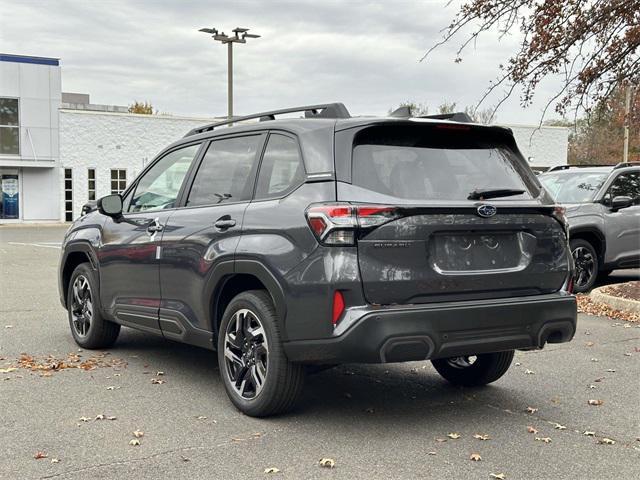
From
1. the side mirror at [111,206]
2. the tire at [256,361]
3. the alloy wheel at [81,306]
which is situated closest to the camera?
the tire at [256,361]

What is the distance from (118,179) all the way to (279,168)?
36344mm

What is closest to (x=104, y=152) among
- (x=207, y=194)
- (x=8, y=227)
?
(x=8, y=227)

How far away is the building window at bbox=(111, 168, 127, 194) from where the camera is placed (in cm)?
3991

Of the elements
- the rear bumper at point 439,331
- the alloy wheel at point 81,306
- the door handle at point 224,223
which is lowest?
the alloy wheel at point 81,306

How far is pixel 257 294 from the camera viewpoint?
505 centimetres

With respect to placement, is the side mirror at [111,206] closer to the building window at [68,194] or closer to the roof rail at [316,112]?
the roof rail at [316,112]

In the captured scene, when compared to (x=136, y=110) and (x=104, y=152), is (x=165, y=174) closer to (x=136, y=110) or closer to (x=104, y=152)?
(x=104, y=152)

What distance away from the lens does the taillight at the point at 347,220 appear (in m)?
4.49

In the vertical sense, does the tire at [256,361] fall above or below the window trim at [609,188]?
below

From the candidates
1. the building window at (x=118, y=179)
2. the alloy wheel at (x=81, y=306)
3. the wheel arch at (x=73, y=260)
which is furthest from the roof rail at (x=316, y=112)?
the building window at (x=118, y=179)

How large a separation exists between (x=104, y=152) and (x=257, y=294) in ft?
119

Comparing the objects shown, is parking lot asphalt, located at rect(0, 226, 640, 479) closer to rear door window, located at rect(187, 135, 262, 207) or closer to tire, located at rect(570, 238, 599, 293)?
rear door window, located at rect(187, 135, 262, 207)

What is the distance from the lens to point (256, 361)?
507 cm

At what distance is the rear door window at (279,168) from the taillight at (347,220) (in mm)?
460
